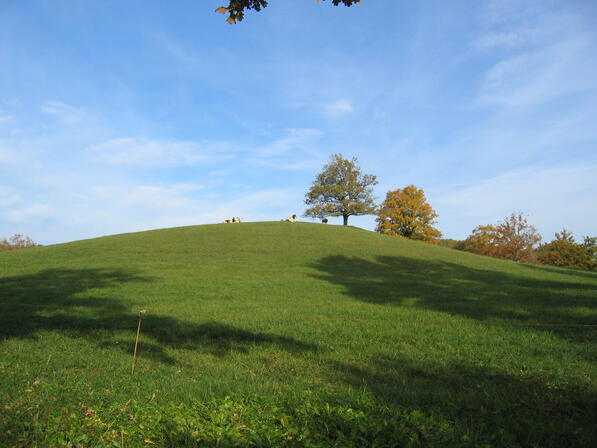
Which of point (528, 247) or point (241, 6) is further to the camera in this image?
point (528, 247)

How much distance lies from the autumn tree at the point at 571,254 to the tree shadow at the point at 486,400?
5264 centimetres

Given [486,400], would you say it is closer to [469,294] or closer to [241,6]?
[241,6]

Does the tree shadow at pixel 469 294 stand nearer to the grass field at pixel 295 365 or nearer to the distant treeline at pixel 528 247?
the grass field at pixel 295 365

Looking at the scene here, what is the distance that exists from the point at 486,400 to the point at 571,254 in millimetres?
56336

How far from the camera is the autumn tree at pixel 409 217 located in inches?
2404

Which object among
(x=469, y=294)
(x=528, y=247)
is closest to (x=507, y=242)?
(x=528, y=247)

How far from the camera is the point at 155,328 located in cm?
910

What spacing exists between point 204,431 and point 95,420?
1255 mm

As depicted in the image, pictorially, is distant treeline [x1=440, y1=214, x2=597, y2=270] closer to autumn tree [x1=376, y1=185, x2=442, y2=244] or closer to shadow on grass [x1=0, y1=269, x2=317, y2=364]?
autumn tree [x1=376, y1=185, x2=442, y2=244]

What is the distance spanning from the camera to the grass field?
390cm

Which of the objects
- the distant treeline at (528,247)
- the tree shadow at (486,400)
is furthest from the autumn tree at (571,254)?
the tree shadow at (486,400)

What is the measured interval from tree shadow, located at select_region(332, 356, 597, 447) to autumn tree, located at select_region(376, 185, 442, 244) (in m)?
56.9

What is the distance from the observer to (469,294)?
1403 centimetres

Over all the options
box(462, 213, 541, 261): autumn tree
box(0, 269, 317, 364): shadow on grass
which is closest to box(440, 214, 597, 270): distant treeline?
box(462, 213, 541, 261): autumn tree
